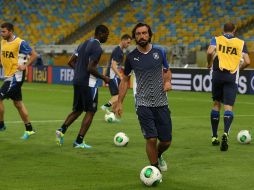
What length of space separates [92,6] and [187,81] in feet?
65.9

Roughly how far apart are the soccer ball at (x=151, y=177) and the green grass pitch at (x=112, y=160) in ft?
0.34

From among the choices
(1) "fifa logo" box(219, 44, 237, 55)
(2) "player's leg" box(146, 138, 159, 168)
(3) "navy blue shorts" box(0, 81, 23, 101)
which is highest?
(1) "fifa logo" box(219, 44, 237, 55)

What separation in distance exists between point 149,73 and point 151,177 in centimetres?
146

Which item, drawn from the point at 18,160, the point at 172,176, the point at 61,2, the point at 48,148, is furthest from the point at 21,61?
the point at 61,2

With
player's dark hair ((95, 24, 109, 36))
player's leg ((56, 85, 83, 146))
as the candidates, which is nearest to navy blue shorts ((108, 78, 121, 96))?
player's leg ((56, 85, 83, 146))

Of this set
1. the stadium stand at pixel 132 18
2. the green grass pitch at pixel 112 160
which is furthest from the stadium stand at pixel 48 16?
the green grass pitch at pixel 112 160

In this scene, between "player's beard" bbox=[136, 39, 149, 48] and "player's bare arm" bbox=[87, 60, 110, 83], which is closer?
"player's beard" bbox=[136, 39, 149, 48]

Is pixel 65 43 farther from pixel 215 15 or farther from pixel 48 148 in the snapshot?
pixel 48 148

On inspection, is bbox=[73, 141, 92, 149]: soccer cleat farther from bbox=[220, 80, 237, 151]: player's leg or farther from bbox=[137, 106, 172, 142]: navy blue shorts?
bbox=[137, 106, 172, 142]: navy blue shorts

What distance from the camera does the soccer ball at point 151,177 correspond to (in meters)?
8.34

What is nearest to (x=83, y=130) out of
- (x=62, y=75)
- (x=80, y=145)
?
(x=80, y=145)

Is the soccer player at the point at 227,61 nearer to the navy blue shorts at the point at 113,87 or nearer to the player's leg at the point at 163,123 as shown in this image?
the player's leg at the point at 163,123

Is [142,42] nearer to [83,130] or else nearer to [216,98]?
[83,130]

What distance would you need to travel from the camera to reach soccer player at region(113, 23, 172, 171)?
8.85 m
